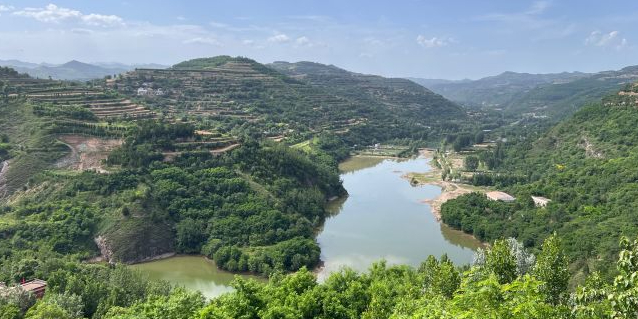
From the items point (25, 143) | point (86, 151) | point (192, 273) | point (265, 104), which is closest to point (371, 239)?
point (192, 273)

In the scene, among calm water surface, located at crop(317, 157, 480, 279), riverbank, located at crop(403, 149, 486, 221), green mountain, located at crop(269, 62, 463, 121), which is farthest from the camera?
green mountain, located at crop(269, 62, 463, 121)

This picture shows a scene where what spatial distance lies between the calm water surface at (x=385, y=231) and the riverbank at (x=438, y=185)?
106cm

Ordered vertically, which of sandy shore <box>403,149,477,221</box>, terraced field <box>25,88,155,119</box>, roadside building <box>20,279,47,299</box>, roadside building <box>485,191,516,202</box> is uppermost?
terraced field <box>25,88,155,119</box>

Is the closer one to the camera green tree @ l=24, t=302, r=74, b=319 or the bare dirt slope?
green tree @ l=24, t=302, r=74, b=319

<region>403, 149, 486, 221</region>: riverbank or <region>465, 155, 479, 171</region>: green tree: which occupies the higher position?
<region>465, 155, 479, 171</region>: green tree

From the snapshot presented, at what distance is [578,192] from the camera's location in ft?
147

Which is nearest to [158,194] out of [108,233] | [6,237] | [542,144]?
[108,233]

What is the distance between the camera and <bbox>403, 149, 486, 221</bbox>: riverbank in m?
57.7

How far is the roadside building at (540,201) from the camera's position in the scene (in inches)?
1790

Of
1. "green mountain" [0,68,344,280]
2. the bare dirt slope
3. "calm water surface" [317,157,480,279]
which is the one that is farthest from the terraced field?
"calm water surface" [317,157,480,279]

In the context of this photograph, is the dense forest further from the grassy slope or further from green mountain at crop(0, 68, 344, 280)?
the grassy slope

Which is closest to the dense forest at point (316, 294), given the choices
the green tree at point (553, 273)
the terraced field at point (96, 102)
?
the green tree at point (553, 273)

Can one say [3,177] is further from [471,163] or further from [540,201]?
[471,163]

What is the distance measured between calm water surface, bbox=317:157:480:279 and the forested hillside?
2962 mm
